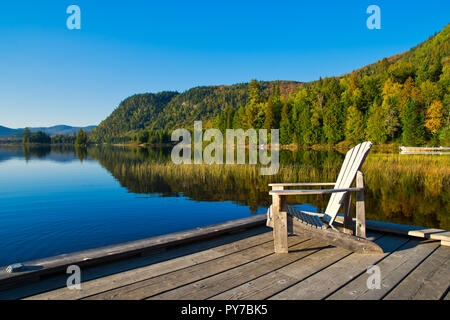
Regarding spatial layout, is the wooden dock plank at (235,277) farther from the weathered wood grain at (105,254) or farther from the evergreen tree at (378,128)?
the evergreen tree at (378,128)

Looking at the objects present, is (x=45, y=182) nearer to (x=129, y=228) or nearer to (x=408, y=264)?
(x=129, y=228)

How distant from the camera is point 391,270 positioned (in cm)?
259

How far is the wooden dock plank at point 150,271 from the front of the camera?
2.20m

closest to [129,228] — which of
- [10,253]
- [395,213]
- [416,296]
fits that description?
[10,253]

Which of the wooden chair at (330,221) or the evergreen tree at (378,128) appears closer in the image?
the wooden chair at (330,221)

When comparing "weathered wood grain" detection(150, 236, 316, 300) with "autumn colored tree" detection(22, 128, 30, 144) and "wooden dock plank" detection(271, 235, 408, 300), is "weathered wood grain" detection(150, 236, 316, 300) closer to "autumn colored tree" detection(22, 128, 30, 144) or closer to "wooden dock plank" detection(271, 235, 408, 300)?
"wooden dock plank" detection(271, 235, 408, 300)

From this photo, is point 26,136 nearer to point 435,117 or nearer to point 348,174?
point 435,117

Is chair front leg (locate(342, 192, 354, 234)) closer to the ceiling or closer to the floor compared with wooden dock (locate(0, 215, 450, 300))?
closer to the ceiling

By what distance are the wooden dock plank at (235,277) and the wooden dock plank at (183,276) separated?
81 mm

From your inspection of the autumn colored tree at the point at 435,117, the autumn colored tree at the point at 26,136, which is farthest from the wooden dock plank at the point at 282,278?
the autumn colored tree at the point at 26,136

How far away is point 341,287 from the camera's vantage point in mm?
2271

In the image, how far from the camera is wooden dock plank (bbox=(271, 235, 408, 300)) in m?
2.16

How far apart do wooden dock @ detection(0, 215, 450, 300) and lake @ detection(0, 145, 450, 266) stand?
3374mm

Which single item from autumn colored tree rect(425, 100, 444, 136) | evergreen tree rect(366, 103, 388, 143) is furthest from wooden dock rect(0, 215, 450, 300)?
autumn colored tree rect(425, 100, 444, 136)
